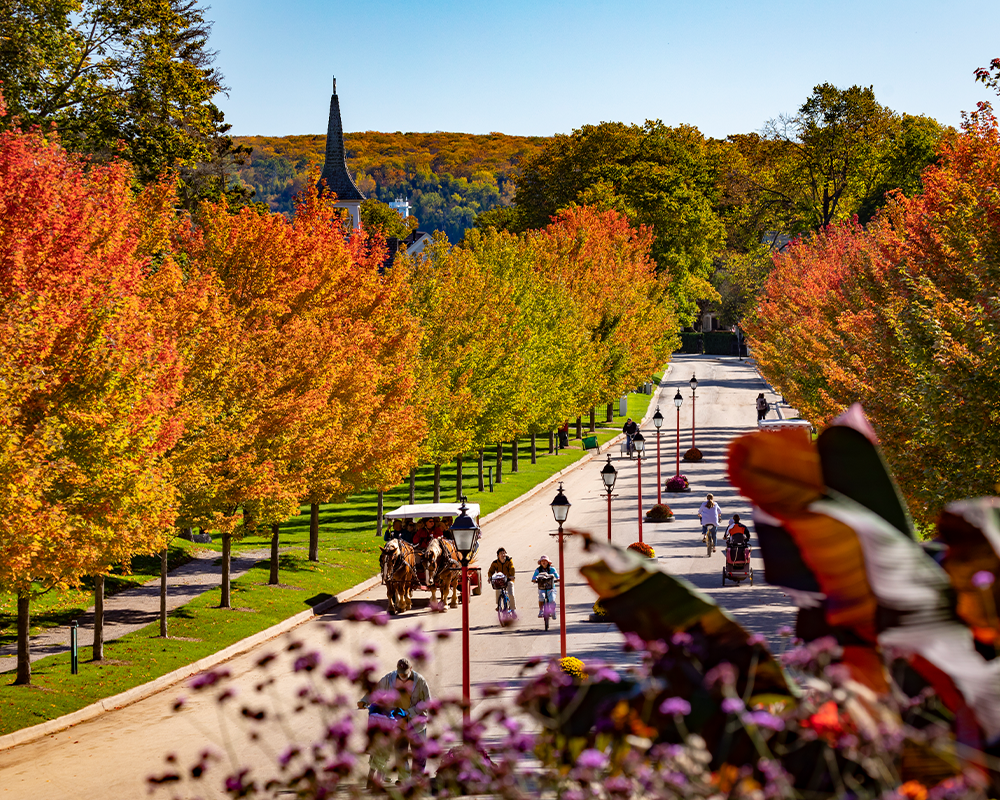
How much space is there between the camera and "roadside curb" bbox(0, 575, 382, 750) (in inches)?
688

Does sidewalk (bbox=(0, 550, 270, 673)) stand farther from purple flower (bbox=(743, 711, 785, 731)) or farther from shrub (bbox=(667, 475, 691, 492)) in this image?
purple flower (bbox=(743, 711, 785, 731))

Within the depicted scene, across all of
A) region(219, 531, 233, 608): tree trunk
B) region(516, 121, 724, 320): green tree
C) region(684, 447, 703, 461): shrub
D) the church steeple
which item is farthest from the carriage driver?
the church steeple

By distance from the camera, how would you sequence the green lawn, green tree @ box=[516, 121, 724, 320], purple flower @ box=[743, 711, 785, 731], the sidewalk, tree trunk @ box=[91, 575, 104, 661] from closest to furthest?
purple flower @ box=[743, 711, 785, 731] < the green lawn < tree trunk @ box=[91, 575, 104, 661] < the sidewalk < green tree @ box=[516, 121, 724, 320]

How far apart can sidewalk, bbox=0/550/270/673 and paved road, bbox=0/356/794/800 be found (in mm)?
3667

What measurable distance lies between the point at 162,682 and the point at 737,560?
49.3 feet

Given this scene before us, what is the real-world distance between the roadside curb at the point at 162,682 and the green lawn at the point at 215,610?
7.1 inches

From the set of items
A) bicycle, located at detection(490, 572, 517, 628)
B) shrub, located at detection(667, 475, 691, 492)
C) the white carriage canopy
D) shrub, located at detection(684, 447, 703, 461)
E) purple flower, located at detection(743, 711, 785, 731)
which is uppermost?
purple flower, located at detection(743, 711, 785, 731)

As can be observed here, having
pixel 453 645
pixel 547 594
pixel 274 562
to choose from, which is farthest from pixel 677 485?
pixel 453 645

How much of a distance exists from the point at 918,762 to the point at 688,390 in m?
81.1

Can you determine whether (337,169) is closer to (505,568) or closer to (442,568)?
(442,568)

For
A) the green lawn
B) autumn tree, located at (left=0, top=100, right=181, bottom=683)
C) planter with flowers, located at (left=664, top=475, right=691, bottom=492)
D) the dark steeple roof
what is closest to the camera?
autumn tree, located at (left=0, top=100, right=181, bottom=683)

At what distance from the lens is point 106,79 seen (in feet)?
129

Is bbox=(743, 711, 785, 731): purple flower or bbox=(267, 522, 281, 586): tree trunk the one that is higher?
bbox=(743, 711, 785, 731): purple flower

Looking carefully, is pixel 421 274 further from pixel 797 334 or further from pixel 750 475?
pixel 750 475
